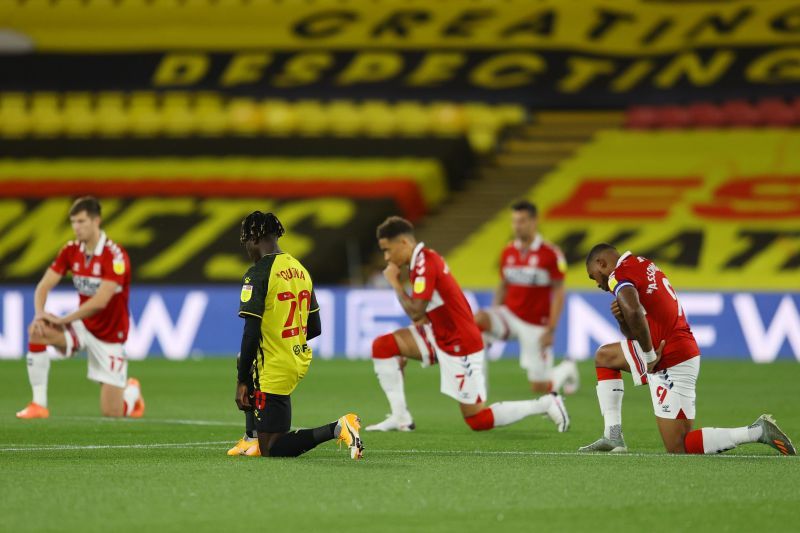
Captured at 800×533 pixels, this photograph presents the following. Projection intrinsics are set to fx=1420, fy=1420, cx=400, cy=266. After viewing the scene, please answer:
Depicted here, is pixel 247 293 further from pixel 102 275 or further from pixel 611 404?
pixel 102 275

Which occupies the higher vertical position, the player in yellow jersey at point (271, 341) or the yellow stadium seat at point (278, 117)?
the yellow stadium seat at point (278, 117)

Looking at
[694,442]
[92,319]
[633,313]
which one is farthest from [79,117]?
[694,442]

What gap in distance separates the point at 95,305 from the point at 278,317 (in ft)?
14.4

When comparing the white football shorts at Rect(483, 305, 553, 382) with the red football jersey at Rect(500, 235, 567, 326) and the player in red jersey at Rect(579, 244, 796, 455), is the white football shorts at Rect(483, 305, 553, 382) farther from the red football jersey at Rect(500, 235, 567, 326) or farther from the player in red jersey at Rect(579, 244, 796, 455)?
the player in red jersey at Rect(579, 244, 796, 455)

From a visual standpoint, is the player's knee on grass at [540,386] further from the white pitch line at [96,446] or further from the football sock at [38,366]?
the white pitch line at [96,446]

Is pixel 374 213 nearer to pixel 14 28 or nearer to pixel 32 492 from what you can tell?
pixel 14 28

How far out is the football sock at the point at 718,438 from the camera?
930 centimetres

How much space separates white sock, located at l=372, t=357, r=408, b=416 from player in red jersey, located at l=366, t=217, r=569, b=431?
1 cm

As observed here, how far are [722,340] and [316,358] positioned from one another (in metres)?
6.20

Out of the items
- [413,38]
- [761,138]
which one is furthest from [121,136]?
[761,138]

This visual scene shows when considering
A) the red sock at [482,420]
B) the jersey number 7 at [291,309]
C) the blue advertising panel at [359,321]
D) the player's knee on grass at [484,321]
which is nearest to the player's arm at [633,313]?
the jersey number 7 at [291,309]

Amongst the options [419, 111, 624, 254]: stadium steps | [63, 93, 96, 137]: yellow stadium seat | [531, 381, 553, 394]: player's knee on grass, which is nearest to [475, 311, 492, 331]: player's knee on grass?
[531, 381, 553, 394]: player's knee on grass

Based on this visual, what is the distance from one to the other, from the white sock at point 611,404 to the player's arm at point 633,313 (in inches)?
23.3

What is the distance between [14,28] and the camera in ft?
108
